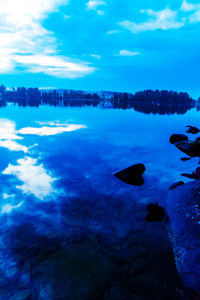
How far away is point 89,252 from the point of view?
18.1ft

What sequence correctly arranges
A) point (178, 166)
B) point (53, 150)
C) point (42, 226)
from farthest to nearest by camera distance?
point (53, 150)
point (178, 166)
point (42, 226)

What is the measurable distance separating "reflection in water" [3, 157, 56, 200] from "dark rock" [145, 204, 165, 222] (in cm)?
523

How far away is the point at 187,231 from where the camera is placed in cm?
550

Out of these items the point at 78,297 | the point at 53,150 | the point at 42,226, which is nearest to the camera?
the point at 78,297

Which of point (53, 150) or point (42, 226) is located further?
point (53, 150)

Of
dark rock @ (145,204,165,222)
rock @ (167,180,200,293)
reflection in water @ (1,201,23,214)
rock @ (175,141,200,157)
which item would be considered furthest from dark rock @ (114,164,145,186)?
rock @ (175,141,200,157)

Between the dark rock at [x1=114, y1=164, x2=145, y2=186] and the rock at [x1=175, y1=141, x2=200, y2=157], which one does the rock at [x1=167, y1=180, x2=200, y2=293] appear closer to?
the dark rock at [x1=114, y1=164, x2=145, y2=186]

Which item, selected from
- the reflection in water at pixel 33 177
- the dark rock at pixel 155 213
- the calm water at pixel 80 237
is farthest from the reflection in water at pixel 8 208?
the dark rock at pixel 155 213

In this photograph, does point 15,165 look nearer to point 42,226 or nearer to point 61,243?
point 42,226

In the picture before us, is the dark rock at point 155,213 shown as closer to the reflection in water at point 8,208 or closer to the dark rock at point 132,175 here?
the dark rock at point 132,175

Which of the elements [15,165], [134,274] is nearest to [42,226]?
[134,274]

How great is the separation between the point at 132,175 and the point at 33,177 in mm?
6499

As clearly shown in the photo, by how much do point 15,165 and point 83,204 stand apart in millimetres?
7138

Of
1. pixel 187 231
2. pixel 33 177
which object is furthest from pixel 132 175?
pixel 33 177
